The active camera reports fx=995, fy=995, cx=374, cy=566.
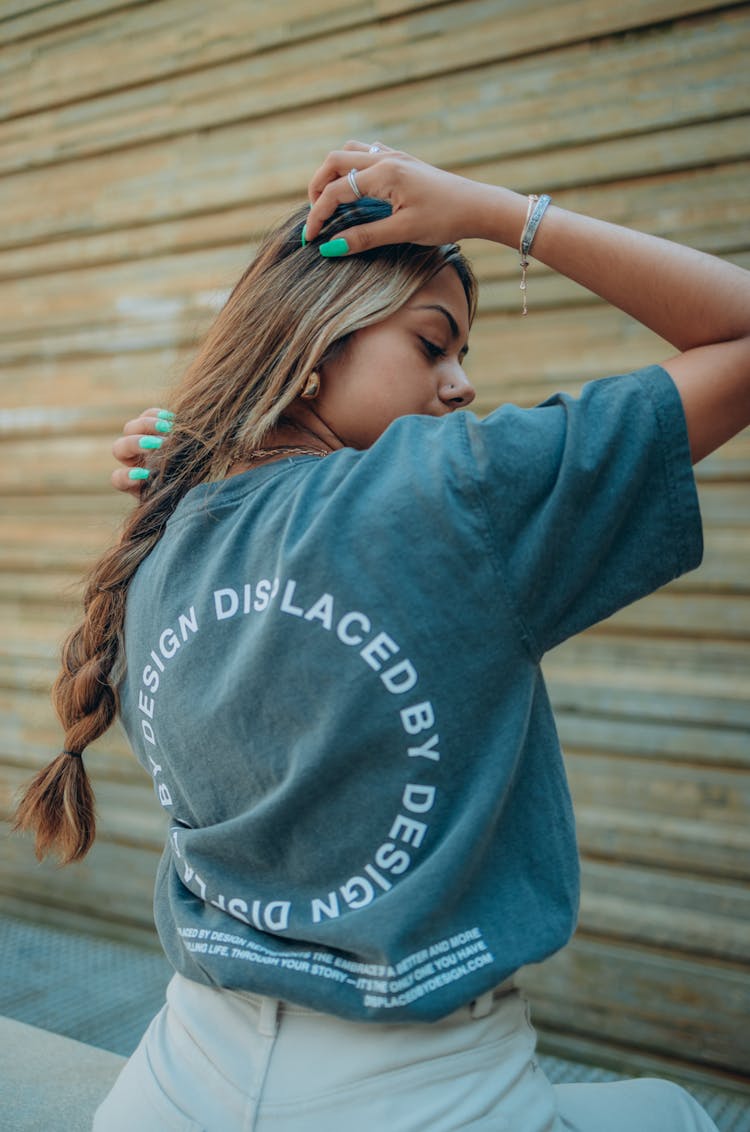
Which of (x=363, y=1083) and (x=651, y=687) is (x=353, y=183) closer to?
(x=363, y=1083)

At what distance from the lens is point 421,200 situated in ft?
4.12

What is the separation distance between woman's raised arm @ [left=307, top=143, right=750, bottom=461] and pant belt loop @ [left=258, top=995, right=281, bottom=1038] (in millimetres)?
753

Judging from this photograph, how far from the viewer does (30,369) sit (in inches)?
161

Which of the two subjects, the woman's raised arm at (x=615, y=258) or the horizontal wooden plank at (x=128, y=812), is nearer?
the woman's raised arm at (x=615, y=258)

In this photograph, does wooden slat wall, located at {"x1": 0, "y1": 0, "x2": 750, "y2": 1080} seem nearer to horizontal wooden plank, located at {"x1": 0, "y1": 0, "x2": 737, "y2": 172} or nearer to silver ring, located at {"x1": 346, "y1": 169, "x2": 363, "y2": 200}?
horizontal wooden plank, located at {"x1": 0, "y1": 0, "x2": 737, "y2": 172}

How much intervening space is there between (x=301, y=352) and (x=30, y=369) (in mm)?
3156

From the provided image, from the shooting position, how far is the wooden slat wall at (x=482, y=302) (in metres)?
2.71

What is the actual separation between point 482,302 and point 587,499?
2217mm

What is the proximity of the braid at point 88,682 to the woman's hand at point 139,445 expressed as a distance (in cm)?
5

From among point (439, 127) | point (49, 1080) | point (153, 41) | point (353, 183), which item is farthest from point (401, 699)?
point (153, 41)

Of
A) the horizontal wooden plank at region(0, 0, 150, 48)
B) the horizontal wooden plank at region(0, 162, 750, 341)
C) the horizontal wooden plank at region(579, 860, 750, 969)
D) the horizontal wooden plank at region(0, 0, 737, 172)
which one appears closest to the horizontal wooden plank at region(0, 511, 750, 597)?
the horizontal wooden plank at region(0, 162, 750, 341)

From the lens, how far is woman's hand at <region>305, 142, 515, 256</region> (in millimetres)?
1256

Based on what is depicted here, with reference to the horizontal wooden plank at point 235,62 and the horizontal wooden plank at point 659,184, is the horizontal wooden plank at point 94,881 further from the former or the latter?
the horizontal wooden plank at point 235,62

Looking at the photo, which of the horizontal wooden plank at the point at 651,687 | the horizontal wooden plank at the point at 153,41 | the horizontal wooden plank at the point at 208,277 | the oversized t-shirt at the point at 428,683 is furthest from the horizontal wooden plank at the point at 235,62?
the oversized t-shirt at the point at 428,683
